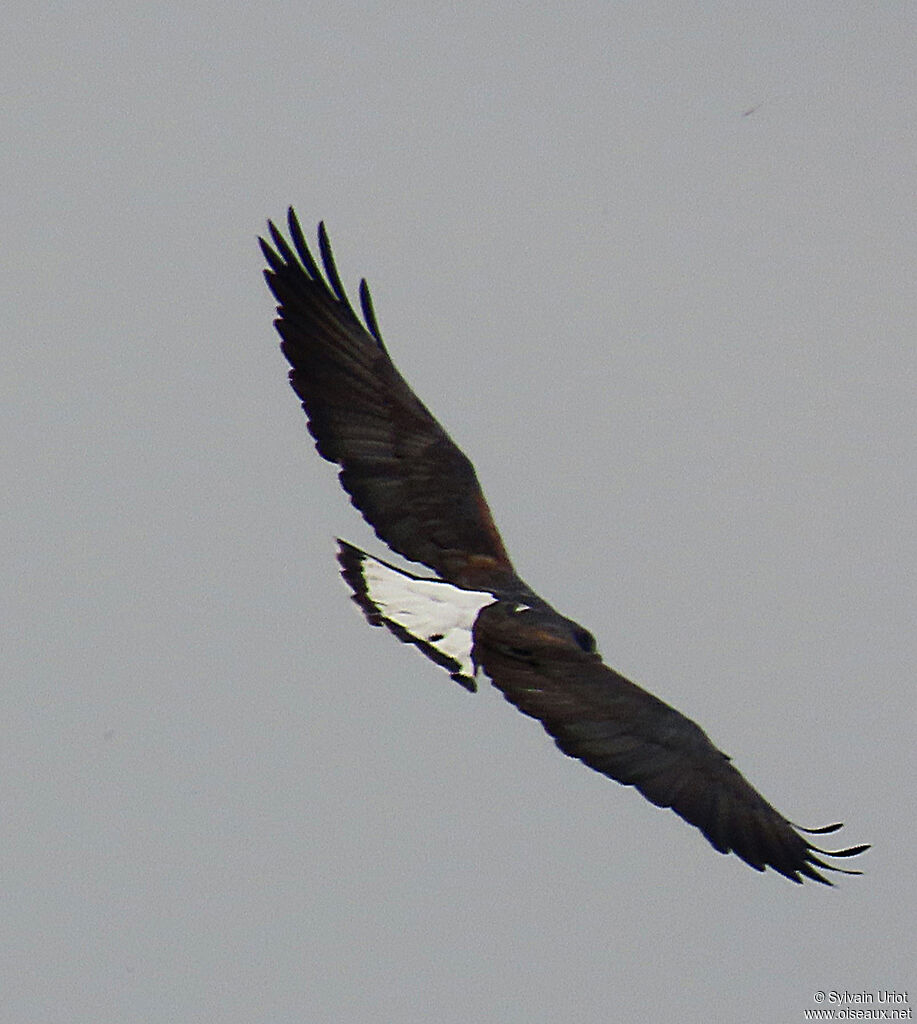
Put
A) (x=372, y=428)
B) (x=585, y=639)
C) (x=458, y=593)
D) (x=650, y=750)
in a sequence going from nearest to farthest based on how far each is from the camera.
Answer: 1. (x=650, y=750)
2. (x=585, y=639)
3. (x=458, y=593)
4. (x=372, y=428)

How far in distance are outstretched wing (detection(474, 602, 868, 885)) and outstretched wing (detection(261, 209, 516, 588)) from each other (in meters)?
1.72

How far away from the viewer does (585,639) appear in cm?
1231

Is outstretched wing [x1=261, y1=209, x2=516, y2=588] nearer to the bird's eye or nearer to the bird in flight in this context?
the bird in flight

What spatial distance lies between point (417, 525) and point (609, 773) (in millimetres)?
2441

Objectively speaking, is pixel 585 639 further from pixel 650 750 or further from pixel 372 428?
pixel 372 428

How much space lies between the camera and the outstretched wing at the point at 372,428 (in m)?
13.7

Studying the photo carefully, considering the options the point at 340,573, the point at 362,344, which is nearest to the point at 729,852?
the point at 340,573

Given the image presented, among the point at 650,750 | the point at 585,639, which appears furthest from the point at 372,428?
the point at 650,750

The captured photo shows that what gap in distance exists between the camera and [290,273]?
45.7 ft

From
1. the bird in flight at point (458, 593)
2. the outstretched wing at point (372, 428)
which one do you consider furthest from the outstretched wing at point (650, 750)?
the outstretched wing at point (372, 428)

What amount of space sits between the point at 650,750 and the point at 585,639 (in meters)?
0.76

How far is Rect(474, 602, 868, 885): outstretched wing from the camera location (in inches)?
462

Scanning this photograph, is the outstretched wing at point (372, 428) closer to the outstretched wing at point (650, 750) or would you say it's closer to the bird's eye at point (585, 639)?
the bird's eye at point (585, 639)

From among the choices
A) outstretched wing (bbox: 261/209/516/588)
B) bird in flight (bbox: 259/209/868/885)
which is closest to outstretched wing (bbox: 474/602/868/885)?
bird in flight (bbox: 259/209/868/885)
